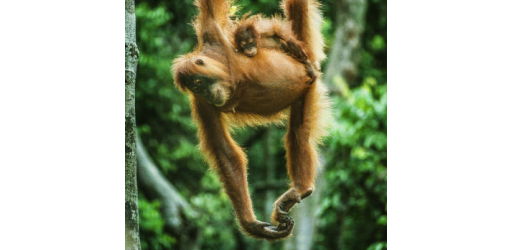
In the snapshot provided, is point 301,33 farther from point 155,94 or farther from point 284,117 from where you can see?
point 155,94

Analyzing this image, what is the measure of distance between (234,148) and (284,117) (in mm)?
318

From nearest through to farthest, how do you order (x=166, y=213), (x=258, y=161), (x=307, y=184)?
(x=307, y=184) → (x=166, y=213) → (x=258, y=161)

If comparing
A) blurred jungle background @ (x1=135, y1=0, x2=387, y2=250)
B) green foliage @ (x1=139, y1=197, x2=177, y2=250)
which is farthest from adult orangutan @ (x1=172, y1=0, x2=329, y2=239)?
green foliage @ (x1=139, y1=197, x2=177, y2=250)

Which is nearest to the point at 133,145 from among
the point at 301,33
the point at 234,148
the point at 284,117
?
the point at 234,148

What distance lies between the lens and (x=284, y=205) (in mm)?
2877

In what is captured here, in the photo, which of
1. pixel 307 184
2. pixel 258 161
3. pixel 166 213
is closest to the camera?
pixel 307 184

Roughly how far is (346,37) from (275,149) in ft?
3.08

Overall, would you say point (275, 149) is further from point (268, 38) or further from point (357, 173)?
point (268, 38)

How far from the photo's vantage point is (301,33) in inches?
116

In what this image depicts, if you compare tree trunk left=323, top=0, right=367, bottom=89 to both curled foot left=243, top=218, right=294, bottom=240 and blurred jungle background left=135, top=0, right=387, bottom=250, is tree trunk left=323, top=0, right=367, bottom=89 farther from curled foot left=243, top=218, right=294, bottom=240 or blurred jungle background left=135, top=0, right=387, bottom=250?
curled foot left=243, top=218, right=294, bottom=240

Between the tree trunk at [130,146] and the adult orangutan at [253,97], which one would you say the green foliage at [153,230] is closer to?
the tree trunk at [130,146]

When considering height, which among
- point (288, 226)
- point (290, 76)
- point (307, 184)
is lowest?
point (288, 226)

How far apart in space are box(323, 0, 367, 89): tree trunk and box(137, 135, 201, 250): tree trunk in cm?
134

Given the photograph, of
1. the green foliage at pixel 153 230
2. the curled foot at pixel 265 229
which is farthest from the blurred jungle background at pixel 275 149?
the curled foot at pixel 265 229
